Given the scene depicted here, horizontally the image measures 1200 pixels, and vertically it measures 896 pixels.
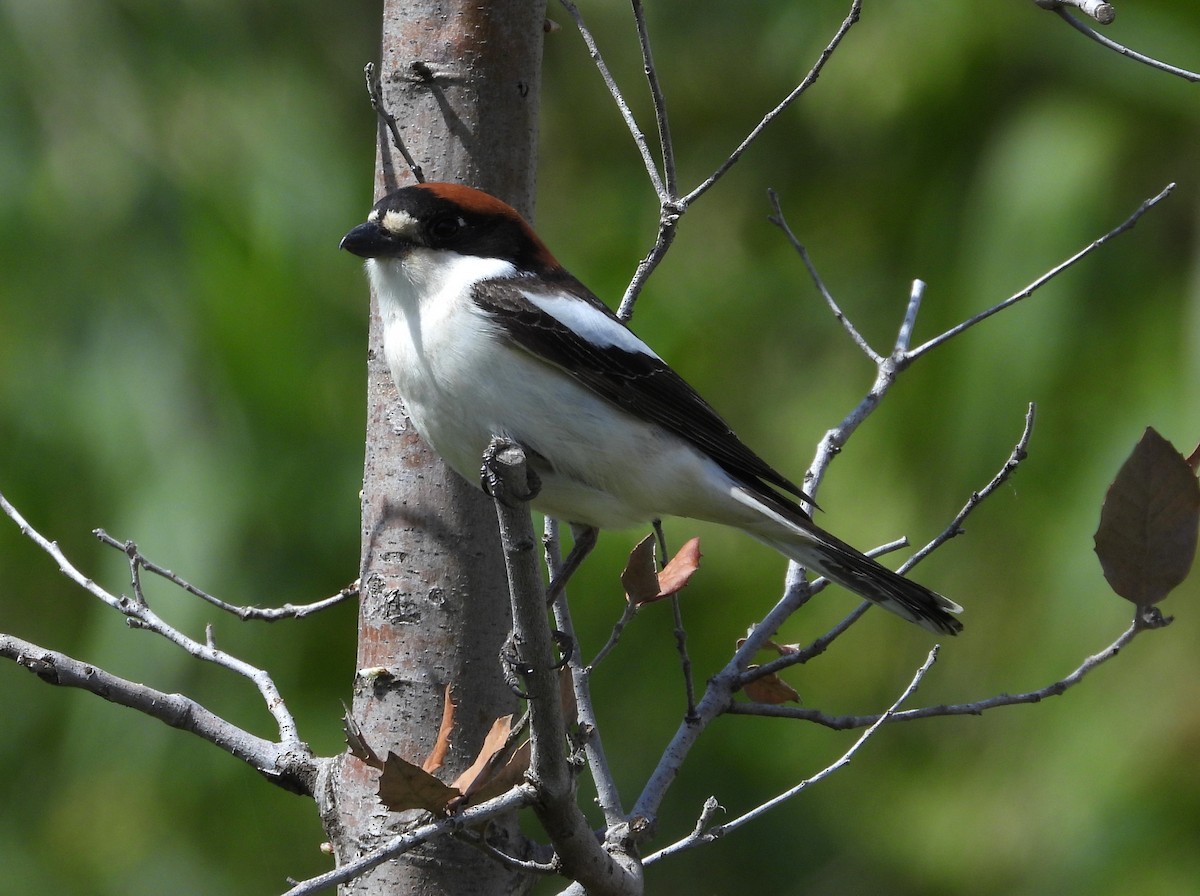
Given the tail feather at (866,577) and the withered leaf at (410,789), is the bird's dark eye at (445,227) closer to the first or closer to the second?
the tail feather at (866,577)

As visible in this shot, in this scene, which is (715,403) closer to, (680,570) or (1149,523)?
(680,570)

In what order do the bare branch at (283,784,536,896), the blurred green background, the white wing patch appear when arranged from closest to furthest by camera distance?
the bare branch at (283,784,536,896)
the white wing patch
the blurred green background

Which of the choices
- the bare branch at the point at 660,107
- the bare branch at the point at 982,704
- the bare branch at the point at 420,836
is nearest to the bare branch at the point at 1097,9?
the bare branch at the point at 660,107

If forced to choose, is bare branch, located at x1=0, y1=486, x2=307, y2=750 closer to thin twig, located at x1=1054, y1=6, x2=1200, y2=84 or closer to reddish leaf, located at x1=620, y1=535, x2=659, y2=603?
reddish leaf, located at x1=620, y1=535, x2=659, y2=603

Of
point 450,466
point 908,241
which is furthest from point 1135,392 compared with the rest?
point 450,466

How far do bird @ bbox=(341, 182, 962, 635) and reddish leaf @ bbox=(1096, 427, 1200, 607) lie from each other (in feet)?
1.52

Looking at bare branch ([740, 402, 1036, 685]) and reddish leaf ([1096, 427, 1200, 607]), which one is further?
bare branch ([740, 402, 1036, 685])

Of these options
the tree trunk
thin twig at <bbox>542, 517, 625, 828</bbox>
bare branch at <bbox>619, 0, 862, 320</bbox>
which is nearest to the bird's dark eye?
the tree trunk

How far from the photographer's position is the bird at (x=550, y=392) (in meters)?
2.12

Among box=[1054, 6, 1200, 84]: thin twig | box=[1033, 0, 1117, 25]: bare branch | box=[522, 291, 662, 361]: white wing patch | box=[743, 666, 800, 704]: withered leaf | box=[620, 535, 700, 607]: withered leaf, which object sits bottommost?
box=[743, 666, 800, 704]: withered leaf

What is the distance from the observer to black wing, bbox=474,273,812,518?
86.4 inches

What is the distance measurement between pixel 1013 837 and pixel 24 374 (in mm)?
3911

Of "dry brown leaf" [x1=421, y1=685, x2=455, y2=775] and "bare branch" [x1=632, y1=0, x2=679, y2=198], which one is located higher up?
"bare branch" [x1=632, y1=0, x2=679, y2=198]

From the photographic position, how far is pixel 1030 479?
4.50 m
